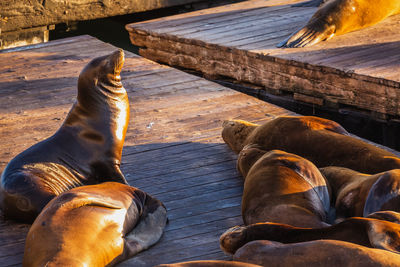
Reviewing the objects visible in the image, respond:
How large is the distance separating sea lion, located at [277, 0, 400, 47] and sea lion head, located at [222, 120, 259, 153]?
2424 millimetres

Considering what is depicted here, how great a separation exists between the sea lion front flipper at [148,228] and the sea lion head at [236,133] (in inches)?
46.2

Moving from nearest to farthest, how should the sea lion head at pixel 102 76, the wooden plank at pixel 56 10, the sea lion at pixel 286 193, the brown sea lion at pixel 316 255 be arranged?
the brown sea lion at pixel 316 255 → the sea lion at pixel 286 193 → the sea lion head at pixel 102 76 → the wooden plank at pixel 56 10

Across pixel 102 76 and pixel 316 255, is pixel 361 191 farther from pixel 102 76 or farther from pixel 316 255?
pixel 102 76

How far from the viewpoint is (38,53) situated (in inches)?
347

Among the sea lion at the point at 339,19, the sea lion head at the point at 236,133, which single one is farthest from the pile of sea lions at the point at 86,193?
Result: the sea lion at the point at 339,19

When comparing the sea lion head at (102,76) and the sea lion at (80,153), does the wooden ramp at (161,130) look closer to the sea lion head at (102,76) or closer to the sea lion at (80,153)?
the sea lion at (80,153)

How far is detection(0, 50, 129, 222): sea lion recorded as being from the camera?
13.1 feet

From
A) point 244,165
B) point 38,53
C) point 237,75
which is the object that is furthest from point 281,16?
point 244,165

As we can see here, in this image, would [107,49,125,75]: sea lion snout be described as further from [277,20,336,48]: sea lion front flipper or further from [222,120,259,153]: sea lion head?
[277,20,336,48]: sea lion front flipper

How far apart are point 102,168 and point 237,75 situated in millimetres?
3675

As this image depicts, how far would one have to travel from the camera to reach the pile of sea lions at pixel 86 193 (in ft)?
10.7

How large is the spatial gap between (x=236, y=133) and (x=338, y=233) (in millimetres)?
2201

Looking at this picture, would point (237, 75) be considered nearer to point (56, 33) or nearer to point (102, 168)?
point (102, 168)

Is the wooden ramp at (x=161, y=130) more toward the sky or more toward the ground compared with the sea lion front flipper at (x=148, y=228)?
more toward the ground
